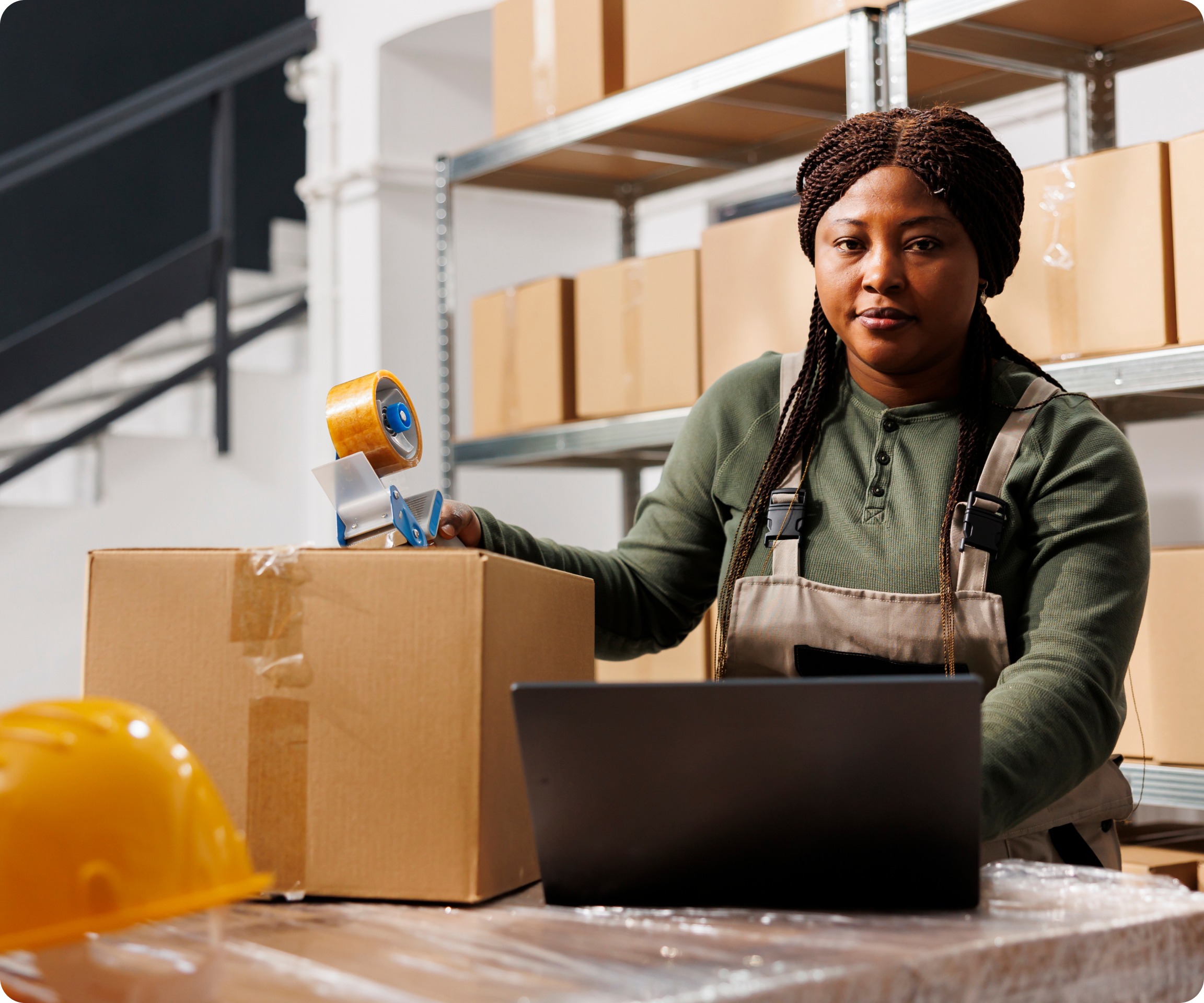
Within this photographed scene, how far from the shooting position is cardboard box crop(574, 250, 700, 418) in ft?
7.23

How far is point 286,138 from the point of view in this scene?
5359mm

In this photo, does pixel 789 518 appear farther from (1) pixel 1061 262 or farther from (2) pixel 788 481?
(1) pixel 1061 262

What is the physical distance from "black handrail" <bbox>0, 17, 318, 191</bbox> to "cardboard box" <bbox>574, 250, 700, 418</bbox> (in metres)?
2.08

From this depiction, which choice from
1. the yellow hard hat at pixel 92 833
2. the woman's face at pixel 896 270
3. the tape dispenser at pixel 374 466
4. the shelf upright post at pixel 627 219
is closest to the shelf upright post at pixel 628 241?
the shelf upright post at pixel 627 219

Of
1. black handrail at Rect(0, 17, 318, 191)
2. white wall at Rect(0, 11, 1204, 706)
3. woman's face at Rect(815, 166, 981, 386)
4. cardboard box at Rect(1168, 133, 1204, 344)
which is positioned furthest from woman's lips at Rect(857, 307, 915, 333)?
black handrail at Rect(0, 17, 318, 191)

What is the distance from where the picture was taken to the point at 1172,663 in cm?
163

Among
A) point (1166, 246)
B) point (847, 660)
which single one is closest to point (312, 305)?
point (1166, 246)

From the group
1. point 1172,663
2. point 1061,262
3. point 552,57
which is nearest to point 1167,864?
point 1172,663

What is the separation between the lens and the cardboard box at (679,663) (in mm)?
2084

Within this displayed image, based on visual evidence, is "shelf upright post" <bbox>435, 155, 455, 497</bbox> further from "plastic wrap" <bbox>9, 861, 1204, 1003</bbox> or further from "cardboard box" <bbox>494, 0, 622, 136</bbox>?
"plastic wrap" <bbox>9, 861, 1204, 1003</bbox>

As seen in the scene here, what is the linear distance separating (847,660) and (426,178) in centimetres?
268

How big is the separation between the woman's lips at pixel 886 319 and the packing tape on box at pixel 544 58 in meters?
1.47

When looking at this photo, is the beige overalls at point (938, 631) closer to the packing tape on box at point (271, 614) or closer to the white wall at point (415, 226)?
the packing tape on box at point (271, 614)

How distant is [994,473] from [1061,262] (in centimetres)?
70
